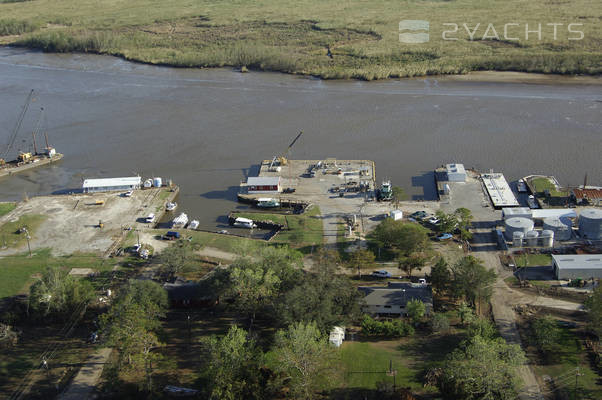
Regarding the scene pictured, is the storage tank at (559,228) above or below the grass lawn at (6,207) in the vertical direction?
below

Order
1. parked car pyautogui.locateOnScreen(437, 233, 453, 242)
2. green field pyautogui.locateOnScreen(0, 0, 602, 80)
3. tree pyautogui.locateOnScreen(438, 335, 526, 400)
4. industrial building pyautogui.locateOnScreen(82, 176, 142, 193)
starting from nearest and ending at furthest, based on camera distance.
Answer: tree pyautogui.locateOnScreen(438, 335, 526, 400), parked car pyautogui.locateOnScreen(437, 233, 453, 242), industrial building pyautogui.locateOnScreen(82, 176, 142, 193), green field pyautogui.locateOnScreen(0, 0, 602, 80)

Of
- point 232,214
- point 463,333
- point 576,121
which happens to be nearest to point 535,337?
point 463,333

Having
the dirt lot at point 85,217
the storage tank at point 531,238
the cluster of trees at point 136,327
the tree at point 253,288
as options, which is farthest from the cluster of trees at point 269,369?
the storage tank at point 531,238

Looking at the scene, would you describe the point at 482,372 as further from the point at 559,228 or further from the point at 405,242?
the point at 559,228

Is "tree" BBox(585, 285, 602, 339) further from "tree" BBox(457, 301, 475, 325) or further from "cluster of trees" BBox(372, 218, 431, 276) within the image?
"cluster of trees" BBox(372, 218, 431, 276)

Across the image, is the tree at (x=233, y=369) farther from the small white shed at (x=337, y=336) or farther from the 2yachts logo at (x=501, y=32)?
the 2yachts logo at (x=501, y=32)

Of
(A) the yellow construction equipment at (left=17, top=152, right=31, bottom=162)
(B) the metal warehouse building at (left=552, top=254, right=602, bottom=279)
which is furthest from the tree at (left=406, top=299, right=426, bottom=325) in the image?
(A) the yellow construction equipment at (left=17, top=152, right=31, bottom=162)
